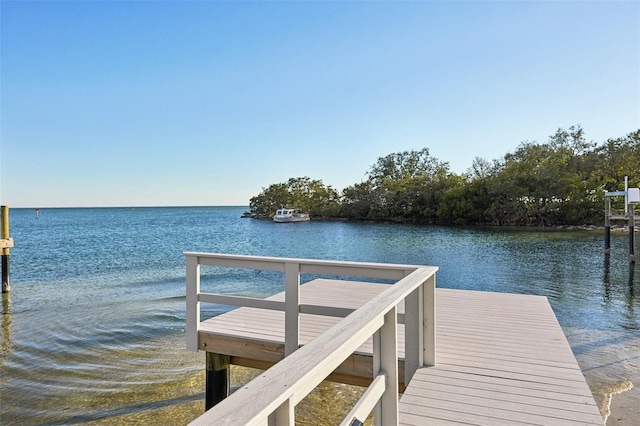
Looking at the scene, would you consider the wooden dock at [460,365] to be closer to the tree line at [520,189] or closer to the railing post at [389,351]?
the railing post at [389,351]

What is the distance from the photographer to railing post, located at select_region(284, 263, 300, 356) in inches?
138

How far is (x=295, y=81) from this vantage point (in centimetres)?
1922

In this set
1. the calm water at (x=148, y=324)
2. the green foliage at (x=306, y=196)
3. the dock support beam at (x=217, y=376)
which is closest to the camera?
the dock support beam at (x=217, y=376)

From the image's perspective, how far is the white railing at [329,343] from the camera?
780mm

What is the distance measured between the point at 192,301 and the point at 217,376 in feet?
2.93

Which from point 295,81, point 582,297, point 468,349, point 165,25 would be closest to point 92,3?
point 165,25

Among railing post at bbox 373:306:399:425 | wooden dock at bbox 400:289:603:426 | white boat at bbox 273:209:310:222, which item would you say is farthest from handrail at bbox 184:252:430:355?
white boat at bbox 273:209:310:222

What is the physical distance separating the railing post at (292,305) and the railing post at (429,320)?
1093mm

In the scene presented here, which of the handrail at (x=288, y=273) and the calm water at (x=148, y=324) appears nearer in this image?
the handrail at (x=288, y=273)

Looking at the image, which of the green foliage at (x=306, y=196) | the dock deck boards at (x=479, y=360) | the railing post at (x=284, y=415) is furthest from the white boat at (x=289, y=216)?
the railing post at (x=284, y=415)

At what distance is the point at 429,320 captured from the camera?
10.1 ft

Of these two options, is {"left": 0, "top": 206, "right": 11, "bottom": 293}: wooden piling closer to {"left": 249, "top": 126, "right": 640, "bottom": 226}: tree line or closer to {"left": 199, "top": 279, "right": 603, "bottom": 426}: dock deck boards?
{"left": 199, "top": 279, "right": 603, "bottom": 426}: dock deck boards

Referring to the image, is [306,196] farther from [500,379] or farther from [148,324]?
[500,379]

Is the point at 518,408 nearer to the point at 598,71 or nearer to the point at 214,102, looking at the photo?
the point at 598,71
